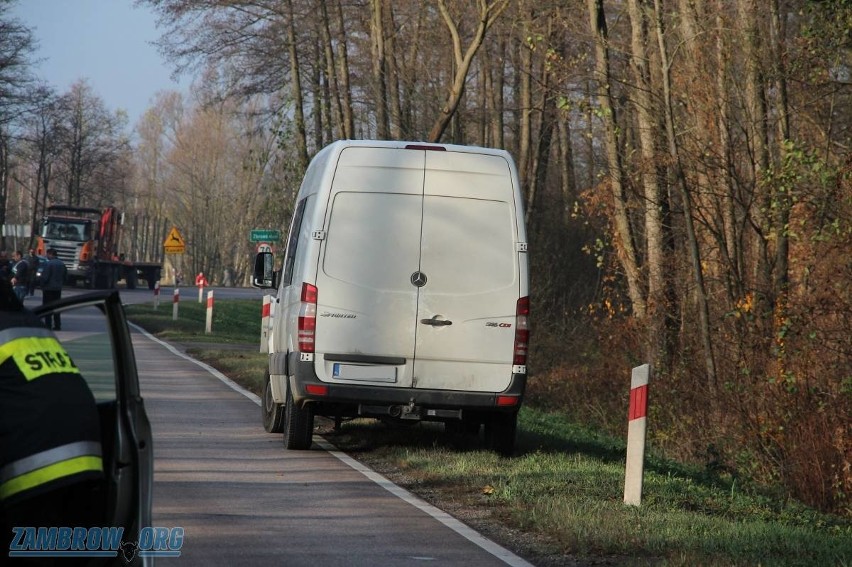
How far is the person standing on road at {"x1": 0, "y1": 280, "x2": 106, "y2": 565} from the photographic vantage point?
12.7 feet

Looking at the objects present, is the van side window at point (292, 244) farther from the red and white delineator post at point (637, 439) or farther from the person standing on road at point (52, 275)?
the person standing on road at point (52, 275)

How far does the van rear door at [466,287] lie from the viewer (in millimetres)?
10773

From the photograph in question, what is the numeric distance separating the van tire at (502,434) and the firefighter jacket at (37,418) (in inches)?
298

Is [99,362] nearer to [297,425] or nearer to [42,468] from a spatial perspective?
[42,468]

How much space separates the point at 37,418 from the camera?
12.8ft

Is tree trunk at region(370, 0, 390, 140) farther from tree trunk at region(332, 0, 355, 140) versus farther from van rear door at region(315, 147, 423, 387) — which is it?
van rear door at region(315, 147, 423, 387)

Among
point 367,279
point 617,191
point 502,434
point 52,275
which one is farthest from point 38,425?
→ point 52,275

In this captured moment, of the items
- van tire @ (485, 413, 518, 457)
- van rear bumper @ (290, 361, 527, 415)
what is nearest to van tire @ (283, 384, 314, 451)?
van rear bumper @ (290, 361, 527, 415)

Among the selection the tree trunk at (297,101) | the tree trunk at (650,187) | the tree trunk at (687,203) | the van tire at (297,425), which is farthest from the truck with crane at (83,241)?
the van tire at (297,425)

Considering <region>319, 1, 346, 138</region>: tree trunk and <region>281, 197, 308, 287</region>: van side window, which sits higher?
<region>319, 1, 346, 138</region>: tree trunk

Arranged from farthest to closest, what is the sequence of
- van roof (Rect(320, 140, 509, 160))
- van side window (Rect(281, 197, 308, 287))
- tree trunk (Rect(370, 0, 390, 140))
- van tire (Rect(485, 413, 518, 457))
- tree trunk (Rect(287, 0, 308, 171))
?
tree trunk (Rect(287, 0, 308, 171)), tree trunk (Rect(370, 0, 390, 140)), van side window (Rect(281, 197, 308, 287)), van tire (Rect(485, 413, 518, 457)), van roof (Rect(320, 140, 509, 160))

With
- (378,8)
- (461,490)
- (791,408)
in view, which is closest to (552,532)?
(461,490)

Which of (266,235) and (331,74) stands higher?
(331,74)

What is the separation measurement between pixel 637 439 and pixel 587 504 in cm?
70
